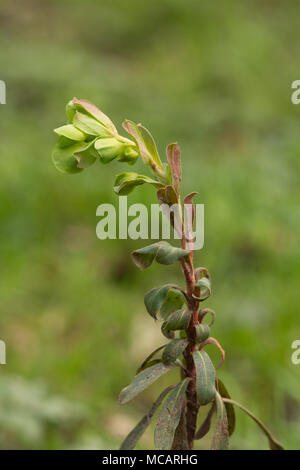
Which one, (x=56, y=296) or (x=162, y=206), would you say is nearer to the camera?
(x=162, y=206)

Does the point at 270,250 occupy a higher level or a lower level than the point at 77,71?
lower

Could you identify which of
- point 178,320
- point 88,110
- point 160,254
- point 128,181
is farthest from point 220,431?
point 88,110

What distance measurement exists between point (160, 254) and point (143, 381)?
0.21m

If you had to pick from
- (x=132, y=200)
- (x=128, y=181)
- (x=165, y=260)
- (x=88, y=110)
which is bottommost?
(x=165, y=260)

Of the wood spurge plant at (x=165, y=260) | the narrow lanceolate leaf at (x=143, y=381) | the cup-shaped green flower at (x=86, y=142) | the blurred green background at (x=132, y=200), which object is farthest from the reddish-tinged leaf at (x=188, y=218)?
the blurred green background at (x=132, y=200)

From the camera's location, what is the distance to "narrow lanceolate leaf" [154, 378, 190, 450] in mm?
916

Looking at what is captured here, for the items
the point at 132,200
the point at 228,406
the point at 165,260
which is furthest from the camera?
the point at 132,200

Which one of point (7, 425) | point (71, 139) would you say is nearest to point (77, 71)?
point (7, 425)

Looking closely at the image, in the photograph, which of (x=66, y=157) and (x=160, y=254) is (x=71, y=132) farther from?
(x=160, y=254)

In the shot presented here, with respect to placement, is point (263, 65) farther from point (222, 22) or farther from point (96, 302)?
point (96, 302)

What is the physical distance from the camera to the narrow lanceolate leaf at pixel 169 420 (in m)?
0.92

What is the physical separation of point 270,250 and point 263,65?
237 centimetres

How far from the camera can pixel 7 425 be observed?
4.99 ft

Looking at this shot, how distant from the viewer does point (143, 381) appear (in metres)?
0.96
